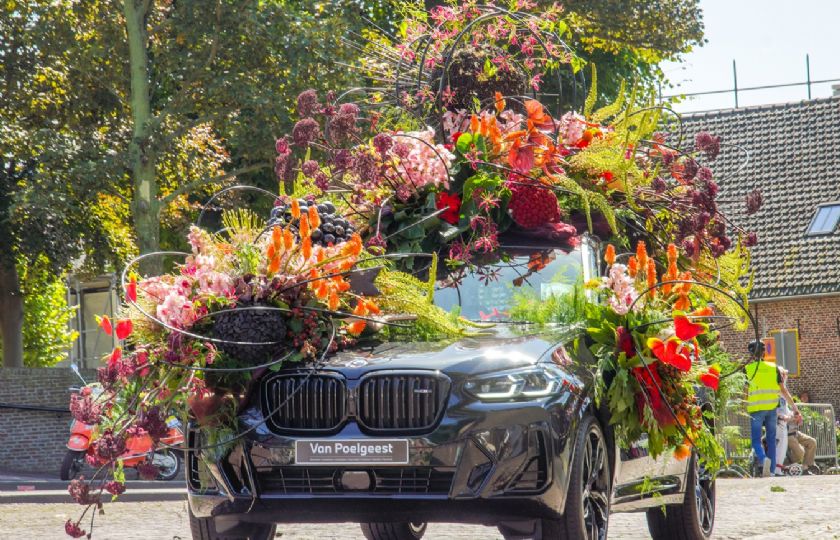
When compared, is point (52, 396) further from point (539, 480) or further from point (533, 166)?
point (539, 480)

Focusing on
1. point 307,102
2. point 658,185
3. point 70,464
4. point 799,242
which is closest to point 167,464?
point 70,464

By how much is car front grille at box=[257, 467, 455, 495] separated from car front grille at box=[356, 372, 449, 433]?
8.0 inches

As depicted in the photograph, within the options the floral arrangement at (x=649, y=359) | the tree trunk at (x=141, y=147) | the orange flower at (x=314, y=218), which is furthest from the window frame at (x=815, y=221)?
the orange flower at (x=314, y=218)

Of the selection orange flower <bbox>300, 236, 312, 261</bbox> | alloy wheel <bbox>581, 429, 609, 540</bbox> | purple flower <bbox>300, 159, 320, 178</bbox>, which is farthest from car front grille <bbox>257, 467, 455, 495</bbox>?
purple flower <bbox>300, 159, 320, 178</bbox>

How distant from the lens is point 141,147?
25.0 metres

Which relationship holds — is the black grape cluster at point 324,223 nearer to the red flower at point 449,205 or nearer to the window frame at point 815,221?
the red flower at point 449,205

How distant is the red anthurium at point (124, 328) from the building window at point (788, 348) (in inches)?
1463

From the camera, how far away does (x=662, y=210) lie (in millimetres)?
9797

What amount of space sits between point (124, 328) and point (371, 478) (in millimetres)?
1436

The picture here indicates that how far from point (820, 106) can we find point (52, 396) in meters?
27.3

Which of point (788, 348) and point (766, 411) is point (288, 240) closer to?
point (766, 411)

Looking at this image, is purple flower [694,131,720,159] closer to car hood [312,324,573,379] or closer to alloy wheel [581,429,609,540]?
car hood [312,324,573,379]

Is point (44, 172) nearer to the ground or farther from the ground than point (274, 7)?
nearer to the ground

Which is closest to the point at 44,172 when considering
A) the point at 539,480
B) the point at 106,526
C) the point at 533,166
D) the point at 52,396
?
the point at 52,396
